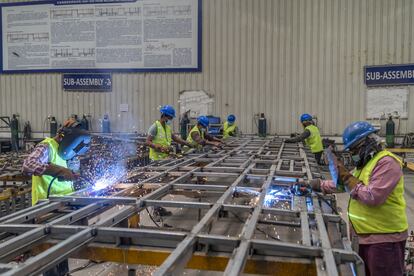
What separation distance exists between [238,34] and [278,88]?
1.87m

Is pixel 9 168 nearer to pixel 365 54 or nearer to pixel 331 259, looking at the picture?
pixel 331 259

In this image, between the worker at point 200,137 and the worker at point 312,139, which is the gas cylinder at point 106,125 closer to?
the worker at point 200,137

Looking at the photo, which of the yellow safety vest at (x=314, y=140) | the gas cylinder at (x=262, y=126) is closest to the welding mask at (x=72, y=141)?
the yellow safety vest at (x=314, y=140)

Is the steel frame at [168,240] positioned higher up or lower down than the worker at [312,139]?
lower down

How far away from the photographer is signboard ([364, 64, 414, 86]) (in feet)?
30.8

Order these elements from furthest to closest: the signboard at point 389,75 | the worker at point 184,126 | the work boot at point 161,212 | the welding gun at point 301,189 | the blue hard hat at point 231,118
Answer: the worker at point 184,126 < the blue hard hat at point 231,118 < the signboard at point 389,75 < the work boot at point 161,212 < the welding gun at point 301,189

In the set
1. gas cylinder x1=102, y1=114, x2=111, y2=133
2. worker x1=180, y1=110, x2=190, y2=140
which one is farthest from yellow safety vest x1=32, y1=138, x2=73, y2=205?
gas cylinder x1=102, y1=114, x2=111, y2=133

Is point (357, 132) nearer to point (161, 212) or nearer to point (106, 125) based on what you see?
point (161, 212)

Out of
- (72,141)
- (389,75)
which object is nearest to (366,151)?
(72,141)

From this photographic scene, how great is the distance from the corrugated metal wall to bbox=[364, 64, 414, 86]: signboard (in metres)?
0.16

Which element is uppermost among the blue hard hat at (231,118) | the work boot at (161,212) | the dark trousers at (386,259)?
the blue hard hat at (231,118)

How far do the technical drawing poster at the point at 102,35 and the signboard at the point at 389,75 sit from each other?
15.0 ft

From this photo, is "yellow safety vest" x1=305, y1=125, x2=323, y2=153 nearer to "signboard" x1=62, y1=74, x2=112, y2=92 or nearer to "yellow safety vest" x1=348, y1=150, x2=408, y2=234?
"yellow safety vest" x1=348, y1=150, x2=408, y2=234

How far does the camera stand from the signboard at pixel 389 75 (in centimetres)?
939
